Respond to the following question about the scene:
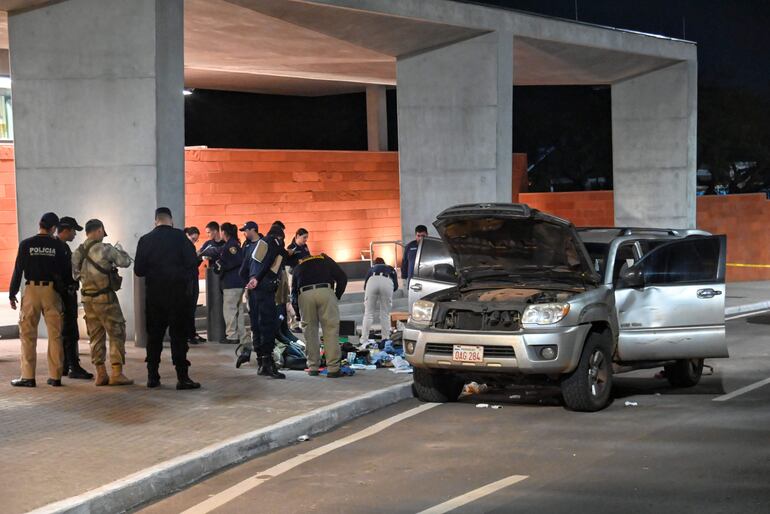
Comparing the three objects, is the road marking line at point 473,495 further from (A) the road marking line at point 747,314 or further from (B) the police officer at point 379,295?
(A) the road marking line at point 747,314

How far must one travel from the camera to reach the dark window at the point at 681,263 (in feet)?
38.2

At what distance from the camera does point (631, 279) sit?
11.3 metres

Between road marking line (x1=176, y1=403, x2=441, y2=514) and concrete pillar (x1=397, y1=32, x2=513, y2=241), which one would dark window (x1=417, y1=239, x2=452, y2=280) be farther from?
concrete pillar (x1=397, y1=32, x2=513, y2=241)

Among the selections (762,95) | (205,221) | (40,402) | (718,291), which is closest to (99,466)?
(40,402)

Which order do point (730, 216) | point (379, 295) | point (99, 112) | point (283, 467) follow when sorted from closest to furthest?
point (283, 467)
point (379, 295)
point (99, 112)
point (730, 216)

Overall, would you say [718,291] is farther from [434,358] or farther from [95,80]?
[95,80]

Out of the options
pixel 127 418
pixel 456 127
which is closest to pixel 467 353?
pixel 127 418

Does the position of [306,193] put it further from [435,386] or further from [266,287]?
[435,386]

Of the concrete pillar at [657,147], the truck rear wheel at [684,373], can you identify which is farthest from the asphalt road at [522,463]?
the concrete pillar at [657,147]

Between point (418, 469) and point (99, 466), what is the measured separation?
2.37 metres

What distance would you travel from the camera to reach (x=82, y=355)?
15.0 meters

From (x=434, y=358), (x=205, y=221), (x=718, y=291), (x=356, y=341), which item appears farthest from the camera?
(x=205, y=221)

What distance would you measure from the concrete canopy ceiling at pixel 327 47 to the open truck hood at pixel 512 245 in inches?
349

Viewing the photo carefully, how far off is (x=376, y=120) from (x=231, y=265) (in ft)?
67.1
